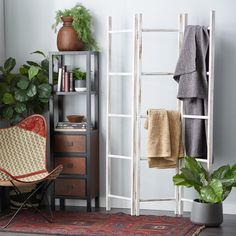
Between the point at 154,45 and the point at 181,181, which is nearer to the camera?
the point at 181,181

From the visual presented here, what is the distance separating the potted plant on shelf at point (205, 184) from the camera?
632 cm

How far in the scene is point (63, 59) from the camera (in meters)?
7.54

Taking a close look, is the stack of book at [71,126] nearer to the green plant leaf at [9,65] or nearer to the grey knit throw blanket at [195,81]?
the green plant leaf at [9,65]

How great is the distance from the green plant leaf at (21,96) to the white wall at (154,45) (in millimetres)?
729

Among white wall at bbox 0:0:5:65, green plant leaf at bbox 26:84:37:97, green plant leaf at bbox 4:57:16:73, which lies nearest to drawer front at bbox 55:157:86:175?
green plant leaf at bbox 26:84:37:97

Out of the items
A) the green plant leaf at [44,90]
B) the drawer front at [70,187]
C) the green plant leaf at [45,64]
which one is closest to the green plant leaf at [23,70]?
the green plant leaf at [45,64]

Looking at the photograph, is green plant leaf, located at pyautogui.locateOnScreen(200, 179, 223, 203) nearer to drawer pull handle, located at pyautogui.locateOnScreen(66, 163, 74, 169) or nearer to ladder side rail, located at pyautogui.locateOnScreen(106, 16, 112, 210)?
ladder side rail, located at pyautogui.locateOnScreen(106, 16, 112, 210)

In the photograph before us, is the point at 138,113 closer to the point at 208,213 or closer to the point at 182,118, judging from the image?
the point at 182,118

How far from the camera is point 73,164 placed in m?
7.24

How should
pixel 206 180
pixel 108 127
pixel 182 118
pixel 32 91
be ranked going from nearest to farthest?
pixel 206 180
pixel 182 118
pixel 32 91
pixel 108 127

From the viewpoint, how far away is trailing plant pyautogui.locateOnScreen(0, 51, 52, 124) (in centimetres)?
711

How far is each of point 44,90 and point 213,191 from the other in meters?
2.13

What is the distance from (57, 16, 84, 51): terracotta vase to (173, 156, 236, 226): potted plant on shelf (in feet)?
5.85

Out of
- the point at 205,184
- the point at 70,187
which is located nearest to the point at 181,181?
the point at 205,184
